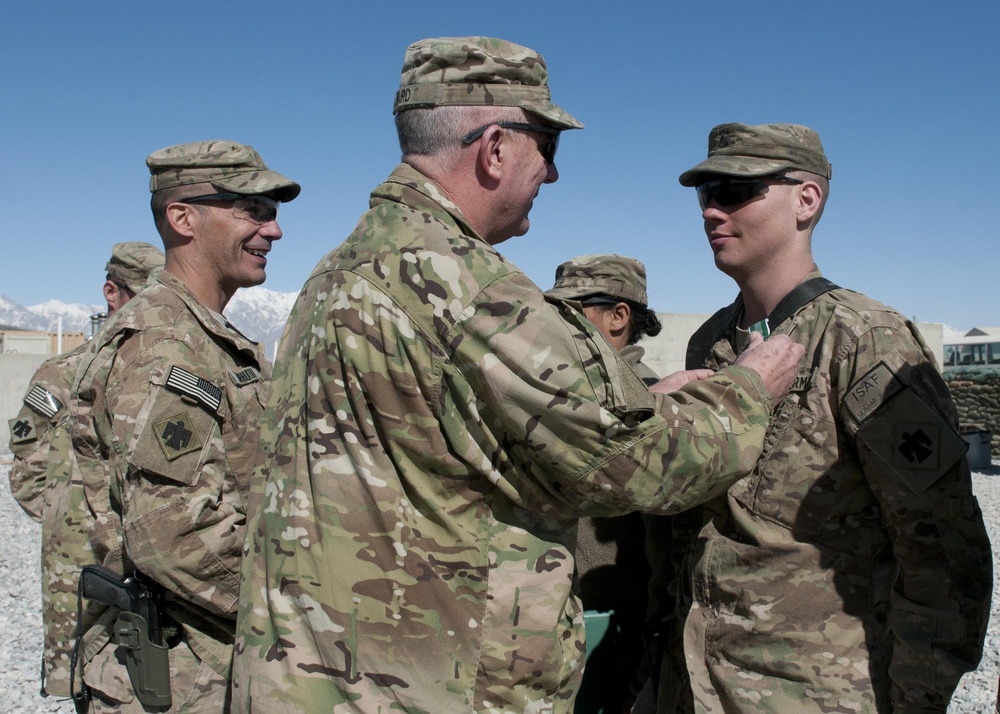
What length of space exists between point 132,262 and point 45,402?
117 cm

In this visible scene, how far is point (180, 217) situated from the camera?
3346 mm

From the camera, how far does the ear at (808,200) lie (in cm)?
278

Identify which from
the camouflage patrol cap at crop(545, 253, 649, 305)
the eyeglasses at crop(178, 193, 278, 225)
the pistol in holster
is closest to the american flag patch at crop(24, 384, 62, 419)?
the eyeglasses at crop(178, 193, 278, 225)

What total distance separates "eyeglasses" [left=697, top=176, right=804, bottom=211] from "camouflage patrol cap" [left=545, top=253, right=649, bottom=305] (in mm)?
1360

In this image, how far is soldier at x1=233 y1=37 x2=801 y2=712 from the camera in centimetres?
178

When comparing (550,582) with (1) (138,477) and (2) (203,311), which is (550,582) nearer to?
(1) (138,477)

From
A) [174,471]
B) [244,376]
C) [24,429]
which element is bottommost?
[174,471]

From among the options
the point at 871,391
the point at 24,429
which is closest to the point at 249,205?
the point at 871,391

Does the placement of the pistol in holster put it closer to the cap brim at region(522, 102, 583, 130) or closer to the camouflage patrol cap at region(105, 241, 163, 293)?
the cap brim at region(522, 102, 583, 130)

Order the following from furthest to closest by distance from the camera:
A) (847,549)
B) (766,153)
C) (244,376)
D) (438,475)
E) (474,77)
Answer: (244,376) < (766,153) < (847,549) < (474,77) < (438,475)

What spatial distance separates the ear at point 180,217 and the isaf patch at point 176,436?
0.95 meters

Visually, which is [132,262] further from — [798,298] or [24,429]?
[798,298]

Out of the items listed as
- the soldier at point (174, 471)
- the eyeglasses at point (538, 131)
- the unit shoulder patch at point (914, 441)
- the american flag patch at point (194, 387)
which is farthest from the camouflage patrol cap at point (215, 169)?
the unit shoulder patch at point (914, 441)

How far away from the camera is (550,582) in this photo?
1.93 m
